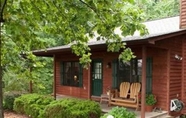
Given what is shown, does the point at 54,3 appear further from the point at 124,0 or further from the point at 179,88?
the point at 179,88

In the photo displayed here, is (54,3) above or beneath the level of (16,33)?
above

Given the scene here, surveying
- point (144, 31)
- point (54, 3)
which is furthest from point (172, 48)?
point (54, 3)

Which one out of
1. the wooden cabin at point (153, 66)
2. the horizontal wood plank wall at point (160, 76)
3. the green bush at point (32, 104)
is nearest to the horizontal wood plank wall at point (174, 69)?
the wooden cabin at point (153, 66)

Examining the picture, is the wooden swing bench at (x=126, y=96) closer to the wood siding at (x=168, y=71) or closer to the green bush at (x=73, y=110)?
the wood siding at (x=168, y=71)

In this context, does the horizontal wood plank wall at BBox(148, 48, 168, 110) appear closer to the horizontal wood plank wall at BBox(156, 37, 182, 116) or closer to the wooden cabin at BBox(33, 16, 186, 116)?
the wooden cabin at BBox(33, 16, 186, 116)

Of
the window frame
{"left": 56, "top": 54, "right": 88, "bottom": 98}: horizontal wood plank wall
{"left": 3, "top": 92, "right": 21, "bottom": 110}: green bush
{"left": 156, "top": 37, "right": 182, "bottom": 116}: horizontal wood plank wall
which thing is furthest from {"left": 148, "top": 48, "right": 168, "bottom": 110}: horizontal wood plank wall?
{"left": 3, "top": 92, "right": 21, "bottom": 110}: green bush

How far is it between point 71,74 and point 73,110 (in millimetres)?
4731

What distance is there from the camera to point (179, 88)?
8.17 m

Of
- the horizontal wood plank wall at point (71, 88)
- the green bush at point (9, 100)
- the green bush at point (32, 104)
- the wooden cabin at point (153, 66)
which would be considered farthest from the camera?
the horizontal wood plank wall at point (71, 88)

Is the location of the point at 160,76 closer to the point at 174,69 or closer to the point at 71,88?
the point at 174,69

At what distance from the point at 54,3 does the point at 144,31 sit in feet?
3.37

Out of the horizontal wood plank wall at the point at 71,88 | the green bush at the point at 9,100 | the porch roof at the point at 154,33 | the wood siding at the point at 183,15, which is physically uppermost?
the wood siding at the point at 183,15

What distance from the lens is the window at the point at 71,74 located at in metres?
11.0

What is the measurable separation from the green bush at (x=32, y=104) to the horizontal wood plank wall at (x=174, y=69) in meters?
3.96
